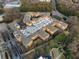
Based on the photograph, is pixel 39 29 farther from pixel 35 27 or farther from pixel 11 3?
pixel 11 3

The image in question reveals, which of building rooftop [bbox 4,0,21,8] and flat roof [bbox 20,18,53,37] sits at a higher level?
building rooftop [bbox 4,0,21,8]


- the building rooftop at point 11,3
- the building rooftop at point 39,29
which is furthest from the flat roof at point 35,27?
the building rooftop at point 11,3

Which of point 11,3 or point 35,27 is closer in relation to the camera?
point 35,27

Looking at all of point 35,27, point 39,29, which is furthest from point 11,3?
point 39,29

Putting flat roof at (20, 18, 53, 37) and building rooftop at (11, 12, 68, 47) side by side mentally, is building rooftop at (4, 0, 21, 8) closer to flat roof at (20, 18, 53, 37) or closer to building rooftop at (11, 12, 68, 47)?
building rooftop at (11, 12, 68, 47)

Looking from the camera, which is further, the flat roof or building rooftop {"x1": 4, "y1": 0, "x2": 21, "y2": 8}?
building rooftop {"x1": 4, "y1": 0, "x2": 21, "y2": 8}

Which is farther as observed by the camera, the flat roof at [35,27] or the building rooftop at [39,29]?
the flat roof at [35,27]

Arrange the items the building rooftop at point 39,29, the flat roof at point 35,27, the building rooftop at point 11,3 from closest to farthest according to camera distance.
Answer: the building rooftop at point 39,29 → the flat roof at point 35,27 → the building rooftop at point 11,3

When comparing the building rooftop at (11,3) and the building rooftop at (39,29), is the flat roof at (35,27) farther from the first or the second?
the building rooftop at (11,3)

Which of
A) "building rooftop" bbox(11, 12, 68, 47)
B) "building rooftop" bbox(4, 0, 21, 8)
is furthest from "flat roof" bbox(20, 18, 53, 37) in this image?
"building rooftop" bbox(4, 0, 21, 8)

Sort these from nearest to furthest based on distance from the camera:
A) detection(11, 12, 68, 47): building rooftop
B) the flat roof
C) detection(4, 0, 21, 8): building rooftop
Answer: detection(11, 12, 68, 47): building rooftop
the flat roof
detection(4, 0, 21, 8): building rooftop

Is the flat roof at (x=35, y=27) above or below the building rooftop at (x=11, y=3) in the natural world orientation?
below
